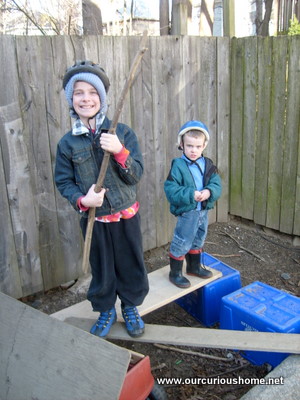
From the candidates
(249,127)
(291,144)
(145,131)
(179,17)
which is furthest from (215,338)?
(179,17)

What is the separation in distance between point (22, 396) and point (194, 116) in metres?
3.32

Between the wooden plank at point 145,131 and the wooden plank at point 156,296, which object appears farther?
the wooden plank at point 145,131

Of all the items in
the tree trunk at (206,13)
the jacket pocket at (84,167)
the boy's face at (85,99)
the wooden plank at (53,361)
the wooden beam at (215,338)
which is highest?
the tree trunk at (206,13)

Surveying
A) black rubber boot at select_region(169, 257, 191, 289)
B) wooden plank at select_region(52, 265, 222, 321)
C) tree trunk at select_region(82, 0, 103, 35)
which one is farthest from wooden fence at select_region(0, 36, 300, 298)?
tree trunk at select_region(82, 0, 103, 35)

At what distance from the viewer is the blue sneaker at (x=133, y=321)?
260 centimetres

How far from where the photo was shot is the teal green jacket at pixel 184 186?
2.85 meters

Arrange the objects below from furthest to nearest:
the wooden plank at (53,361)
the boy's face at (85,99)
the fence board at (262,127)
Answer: the fence board at (262,127) < the boy's face at (85,99) < the wooden plank at (53,361)

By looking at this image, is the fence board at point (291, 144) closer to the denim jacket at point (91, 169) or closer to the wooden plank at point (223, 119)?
the wooden plank at point (223, 119)

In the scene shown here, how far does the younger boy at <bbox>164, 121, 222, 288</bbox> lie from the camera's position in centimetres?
285

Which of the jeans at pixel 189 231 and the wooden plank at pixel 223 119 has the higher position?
the wooden plank at pixel 223 119

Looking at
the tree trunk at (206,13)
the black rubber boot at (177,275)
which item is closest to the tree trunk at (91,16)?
the tree trunk at (206,13)

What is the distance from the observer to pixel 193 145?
9.43ft

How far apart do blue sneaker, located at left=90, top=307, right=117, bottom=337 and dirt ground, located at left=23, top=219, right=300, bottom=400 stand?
47 centimetres

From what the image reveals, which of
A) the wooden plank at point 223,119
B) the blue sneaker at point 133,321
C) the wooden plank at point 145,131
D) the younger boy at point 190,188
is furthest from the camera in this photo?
the wooden plank at point 223,119
